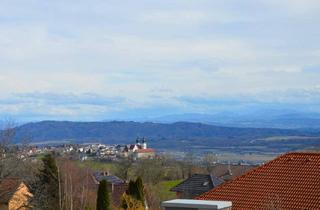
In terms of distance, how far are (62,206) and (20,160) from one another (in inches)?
422

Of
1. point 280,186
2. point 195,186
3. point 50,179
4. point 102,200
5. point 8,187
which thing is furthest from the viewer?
point 195,186

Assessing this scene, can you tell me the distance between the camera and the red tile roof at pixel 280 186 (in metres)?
22.3

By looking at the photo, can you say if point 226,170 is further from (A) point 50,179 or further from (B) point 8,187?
(B) point 8,187

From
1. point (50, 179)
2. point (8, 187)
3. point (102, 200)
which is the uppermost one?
point (8, 187)

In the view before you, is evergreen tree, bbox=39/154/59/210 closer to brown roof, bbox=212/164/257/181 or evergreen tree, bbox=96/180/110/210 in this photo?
evergreen tree, bbox=96/180/110/210

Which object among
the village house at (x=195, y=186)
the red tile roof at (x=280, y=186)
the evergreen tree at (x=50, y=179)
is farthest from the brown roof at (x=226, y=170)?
the red tile roof at (x=280, y=186)

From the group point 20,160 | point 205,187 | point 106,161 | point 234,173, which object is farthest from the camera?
point 106,161

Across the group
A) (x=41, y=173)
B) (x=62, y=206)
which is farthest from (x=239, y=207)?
(x=41, y=173)

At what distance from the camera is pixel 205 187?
53062 millimetres

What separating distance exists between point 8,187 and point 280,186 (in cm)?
1454

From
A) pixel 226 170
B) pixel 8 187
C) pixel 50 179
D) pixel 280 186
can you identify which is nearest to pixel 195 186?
pixel 50 179

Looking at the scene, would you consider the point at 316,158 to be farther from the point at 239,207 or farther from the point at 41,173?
the point at 41,173

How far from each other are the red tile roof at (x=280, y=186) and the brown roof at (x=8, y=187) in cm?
1004

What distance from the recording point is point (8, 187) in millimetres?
30328
